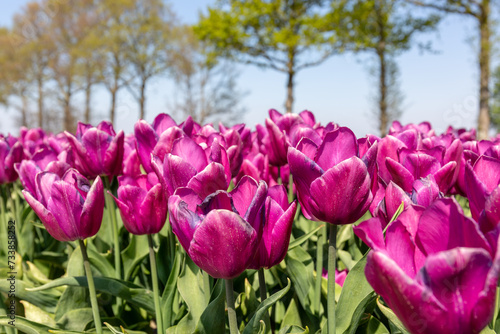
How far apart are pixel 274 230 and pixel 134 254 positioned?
992mm

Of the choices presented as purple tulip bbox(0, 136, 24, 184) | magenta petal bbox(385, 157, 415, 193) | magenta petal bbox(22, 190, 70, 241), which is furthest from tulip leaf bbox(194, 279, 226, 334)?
purple tulip bbox(0, 136, 24, 184)

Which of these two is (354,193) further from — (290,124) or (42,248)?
(42,248)

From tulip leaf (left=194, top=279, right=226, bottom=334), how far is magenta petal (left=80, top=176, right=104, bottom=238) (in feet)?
1.28

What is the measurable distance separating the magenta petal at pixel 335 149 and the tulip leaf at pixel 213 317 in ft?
1.54

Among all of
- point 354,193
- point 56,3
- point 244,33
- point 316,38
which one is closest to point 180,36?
point 56,3

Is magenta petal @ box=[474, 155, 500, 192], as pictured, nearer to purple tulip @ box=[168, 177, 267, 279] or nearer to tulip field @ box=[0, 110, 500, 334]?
tulip field @ box=[0, 110, 500, 334]

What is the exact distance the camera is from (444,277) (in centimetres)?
59

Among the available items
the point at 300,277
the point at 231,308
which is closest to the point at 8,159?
the point at 300,277

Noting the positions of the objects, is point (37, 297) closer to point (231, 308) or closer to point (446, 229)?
point (231, 308)

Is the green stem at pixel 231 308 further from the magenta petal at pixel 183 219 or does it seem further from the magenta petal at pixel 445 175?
the magenta petal at pixel 445 175

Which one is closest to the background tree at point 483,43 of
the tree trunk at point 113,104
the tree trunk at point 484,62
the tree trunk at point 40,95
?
the tree trunk at point 484,62

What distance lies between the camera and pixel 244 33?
670 inches

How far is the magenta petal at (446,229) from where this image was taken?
24.1 inches

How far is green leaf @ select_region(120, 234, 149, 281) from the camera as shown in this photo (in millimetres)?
1766
